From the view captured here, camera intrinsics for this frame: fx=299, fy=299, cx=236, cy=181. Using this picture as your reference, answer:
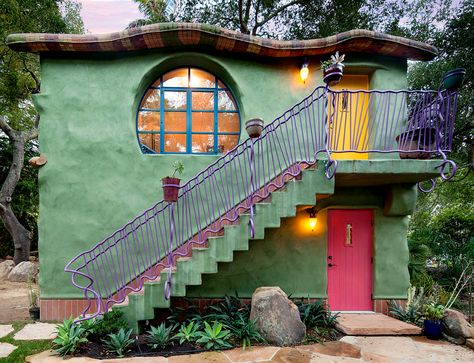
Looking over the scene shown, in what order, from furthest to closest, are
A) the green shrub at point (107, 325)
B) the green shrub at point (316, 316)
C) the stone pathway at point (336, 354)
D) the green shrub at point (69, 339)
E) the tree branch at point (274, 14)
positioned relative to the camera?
the tree branch at point (274, 14)
the green shrub at point (316, 316)
the green shrub at point (107, 325)
the green shrub at point (69, 339)
the stone pathway at point (336, 354)

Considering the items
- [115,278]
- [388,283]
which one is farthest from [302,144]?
[115,278]

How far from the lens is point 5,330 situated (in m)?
5.65

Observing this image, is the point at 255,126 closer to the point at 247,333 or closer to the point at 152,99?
the point at 152,99

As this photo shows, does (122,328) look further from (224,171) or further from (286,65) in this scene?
(286,65)

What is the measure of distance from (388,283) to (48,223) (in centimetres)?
757

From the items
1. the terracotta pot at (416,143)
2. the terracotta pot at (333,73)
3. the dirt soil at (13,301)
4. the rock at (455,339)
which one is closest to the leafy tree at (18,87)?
the dirt soil at (13,301)

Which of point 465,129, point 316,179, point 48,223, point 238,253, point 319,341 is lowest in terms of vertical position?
point 319,341

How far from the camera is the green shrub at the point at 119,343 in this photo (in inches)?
184

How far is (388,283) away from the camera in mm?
6672

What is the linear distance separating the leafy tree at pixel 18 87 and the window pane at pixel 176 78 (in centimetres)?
637

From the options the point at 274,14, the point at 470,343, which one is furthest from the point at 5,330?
the point at 274,14

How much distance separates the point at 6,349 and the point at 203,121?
18.1ft

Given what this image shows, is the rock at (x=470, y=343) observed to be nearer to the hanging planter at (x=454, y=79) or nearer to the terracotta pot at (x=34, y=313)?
the hanging planter at (x=454, y=79)

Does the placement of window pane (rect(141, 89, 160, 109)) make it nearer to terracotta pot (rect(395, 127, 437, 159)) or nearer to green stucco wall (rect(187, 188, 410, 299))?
green stucco wall (rect(187, 188, 410, 299))
